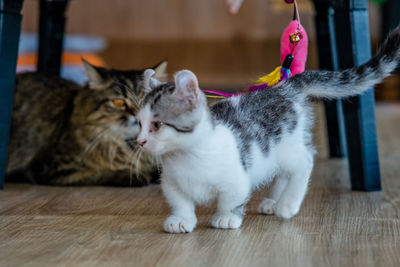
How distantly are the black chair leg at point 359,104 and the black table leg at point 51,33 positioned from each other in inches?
46.9

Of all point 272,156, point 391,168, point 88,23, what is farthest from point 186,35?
point 272,156

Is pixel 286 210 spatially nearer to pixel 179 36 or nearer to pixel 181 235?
pixel 181 235

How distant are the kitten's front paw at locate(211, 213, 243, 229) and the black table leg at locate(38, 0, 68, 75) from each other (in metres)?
1.35

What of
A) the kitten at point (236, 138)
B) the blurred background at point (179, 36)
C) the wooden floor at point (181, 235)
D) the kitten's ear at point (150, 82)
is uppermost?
the blurred background at point (179, 36)

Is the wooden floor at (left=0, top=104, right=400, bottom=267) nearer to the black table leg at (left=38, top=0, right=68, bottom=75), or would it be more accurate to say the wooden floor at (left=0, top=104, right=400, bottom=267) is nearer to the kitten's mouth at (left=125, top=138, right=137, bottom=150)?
the kitten's mouth at (left=125, top=138, right=137, bottom=150)

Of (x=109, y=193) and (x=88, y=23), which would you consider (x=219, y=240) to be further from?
(x=88, y=23)

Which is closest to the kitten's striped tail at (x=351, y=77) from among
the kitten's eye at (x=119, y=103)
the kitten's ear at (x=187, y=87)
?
the kitten's ear at (x=187, y=87)

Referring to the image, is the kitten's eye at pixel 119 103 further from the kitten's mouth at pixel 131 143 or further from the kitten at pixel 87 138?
the kitten's mouth at pixel 131 143

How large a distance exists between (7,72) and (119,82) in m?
0.37

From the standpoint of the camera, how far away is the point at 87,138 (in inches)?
A: 72.4

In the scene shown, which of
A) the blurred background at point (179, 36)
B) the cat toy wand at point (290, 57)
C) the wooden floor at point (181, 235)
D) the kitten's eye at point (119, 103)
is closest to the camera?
the wooden floor at point (181, 235)

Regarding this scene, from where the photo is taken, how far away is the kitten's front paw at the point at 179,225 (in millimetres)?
1152

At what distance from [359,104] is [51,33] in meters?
1.35

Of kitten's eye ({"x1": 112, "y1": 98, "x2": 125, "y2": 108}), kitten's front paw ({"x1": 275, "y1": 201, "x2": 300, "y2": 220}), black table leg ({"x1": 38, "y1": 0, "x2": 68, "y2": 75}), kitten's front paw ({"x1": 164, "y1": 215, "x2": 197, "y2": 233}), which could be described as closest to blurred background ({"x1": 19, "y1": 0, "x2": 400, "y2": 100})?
black table leg ({"x1": 38, "y1": 0, "x2": 68, "y2": 75})
